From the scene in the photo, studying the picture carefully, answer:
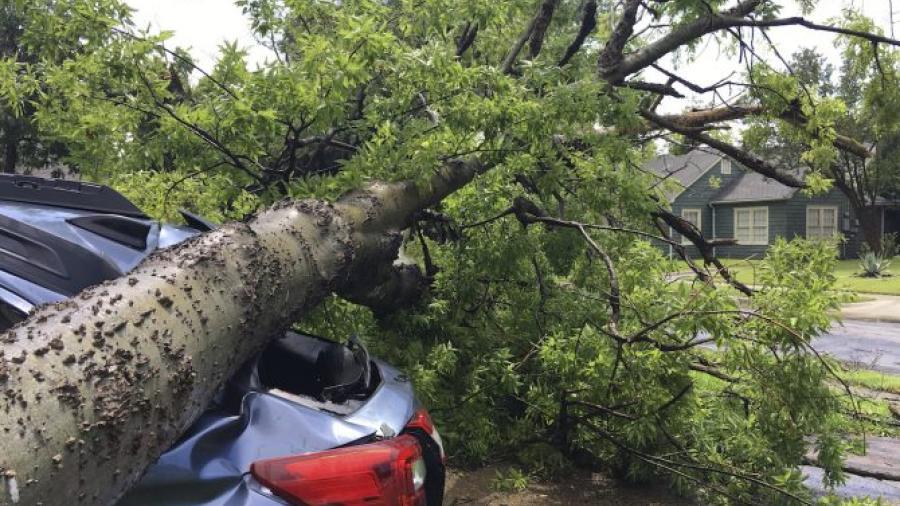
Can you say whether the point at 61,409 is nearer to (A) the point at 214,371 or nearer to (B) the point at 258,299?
(A) the point at 214,371

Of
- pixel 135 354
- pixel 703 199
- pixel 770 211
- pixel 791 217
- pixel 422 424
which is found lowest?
pixel 422 424

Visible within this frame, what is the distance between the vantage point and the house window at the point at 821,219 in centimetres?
3149

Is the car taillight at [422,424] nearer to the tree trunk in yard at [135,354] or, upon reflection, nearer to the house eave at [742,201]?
the tree trunk in yard at [135,354]

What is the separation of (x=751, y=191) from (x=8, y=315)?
34.0 meters

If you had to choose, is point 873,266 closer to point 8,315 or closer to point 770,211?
point 770,211

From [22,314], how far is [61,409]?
42cm

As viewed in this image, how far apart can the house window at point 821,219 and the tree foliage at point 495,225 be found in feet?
97.5

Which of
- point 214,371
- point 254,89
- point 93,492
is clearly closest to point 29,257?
point 214,371

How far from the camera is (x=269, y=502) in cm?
160

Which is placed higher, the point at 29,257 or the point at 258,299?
the point at 29,257

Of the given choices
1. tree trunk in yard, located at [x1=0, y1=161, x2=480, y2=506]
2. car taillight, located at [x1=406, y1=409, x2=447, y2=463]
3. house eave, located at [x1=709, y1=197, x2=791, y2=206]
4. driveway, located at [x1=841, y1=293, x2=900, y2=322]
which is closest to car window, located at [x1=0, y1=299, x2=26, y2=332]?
tree trunk in yard, located at [x1=0, y1=161, x2=480, y2=506]

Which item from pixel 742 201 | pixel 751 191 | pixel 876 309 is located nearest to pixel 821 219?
pixel 751 191

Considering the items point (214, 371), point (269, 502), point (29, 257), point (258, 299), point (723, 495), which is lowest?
point (723, 495)

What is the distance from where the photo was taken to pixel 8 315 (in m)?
1.80
